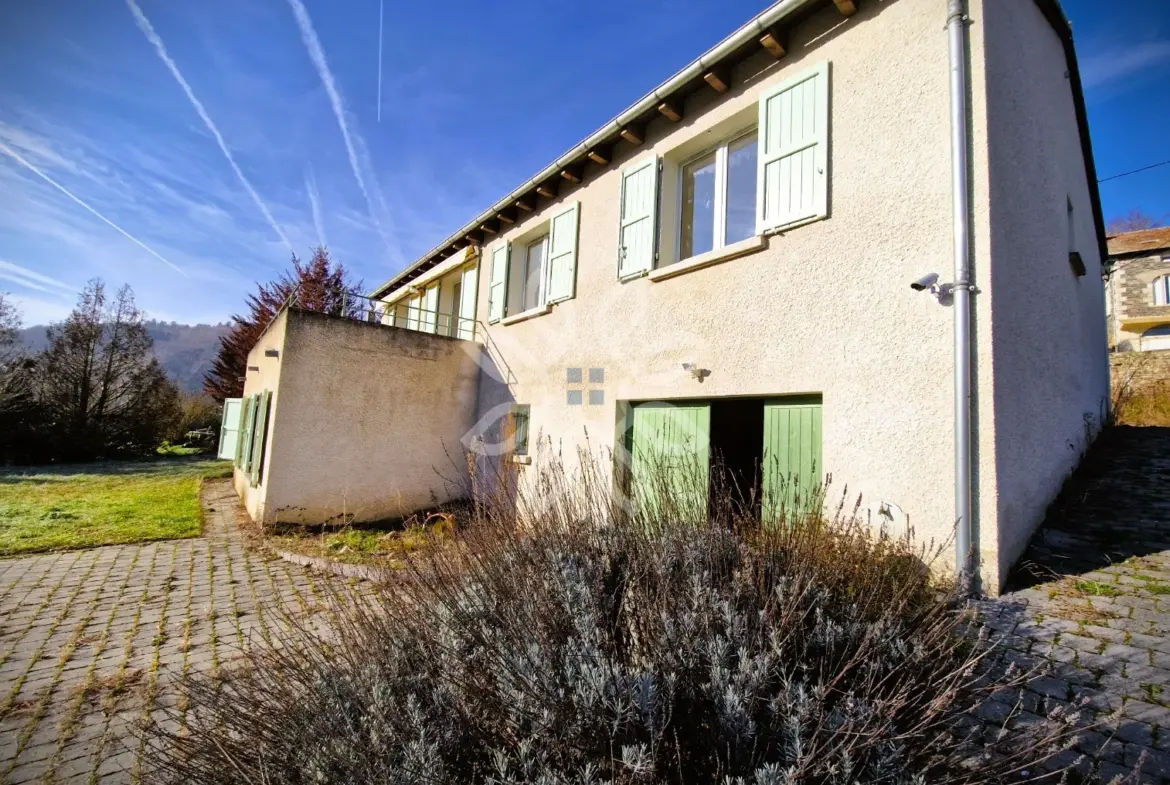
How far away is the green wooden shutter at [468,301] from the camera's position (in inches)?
416

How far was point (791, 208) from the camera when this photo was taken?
4824 millimetres

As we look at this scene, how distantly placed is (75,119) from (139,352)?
53.6 feet

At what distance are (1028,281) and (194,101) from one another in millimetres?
16237

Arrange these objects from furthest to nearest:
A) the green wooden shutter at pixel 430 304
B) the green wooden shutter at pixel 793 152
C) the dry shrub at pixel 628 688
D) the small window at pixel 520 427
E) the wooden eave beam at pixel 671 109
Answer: the green wooden shutter at pixel 430 304 → the small window at pixel 520 427 → the wooden eave beam at pixel 671 109 → the green wooden shutter at pixel 793 152 → the dry shrub at pixel 628 688

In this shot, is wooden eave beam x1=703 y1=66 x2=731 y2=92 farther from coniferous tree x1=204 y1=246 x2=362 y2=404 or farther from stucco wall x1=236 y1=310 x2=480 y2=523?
coniferous tree x1=204 y1=246 x2=362 y2=404

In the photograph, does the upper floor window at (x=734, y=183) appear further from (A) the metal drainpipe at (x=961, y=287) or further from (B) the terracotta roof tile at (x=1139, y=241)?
(B) the terracotta roof tile at (x=1139, y=241)

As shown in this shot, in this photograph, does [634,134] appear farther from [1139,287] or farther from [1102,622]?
[1139,287]

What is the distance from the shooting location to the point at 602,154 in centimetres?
727

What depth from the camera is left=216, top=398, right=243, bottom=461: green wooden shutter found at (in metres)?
12.5

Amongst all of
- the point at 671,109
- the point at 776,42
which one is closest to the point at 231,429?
the point at 671,109

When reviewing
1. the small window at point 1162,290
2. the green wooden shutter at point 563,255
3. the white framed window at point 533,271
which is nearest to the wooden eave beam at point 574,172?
the green wooden shutter at point 563,255

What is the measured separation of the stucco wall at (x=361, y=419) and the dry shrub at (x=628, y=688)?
5994mm

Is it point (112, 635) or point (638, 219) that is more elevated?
point (638, 219)

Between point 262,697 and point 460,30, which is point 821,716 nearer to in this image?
point 262,697
